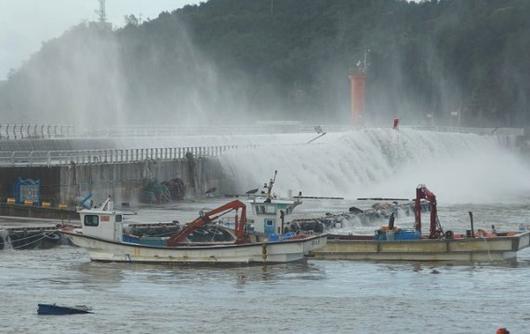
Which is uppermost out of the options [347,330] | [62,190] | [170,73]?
[170,73]

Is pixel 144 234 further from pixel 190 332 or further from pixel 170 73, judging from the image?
pixel 170 73

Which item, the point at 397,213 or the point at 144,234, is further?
the point at 397,213

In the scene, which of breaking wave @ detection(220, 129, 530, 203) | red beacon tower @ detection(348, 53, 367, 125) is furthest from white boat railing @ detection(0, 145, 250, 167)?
red beacon tower @ detection(348, 53, 367, 125)

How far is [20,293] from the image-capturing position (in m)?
42.1

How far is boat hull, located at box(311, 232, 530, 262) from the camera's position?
5059cm

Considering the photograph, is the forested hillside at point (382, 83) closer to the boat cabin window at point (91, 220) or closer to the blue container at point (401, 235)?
the blue container at point (401, 235)

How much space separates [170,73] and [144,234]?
414 feet

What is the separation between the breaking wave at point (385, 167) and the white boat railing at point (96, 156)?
3.08 meters

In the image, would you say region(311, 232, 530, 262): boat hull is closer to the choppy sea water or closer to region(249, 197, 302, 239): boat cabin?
the choppy sea water

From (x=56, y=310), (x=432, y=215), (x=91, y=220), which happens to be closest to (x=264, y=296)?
(x=56, y=310)

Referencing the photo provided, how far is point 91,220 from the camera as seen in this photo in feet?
160

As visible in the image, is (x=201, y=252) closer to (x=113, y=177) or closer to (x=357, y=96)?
(x=113, y=177)

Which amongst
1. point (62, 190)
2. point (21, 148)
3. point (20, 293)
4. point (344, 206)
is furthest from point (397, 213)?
point (20, 293)

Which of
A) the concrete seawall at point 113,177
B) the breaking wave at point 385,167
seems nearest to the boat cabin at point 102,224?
the concrete seawall at point 113,177
